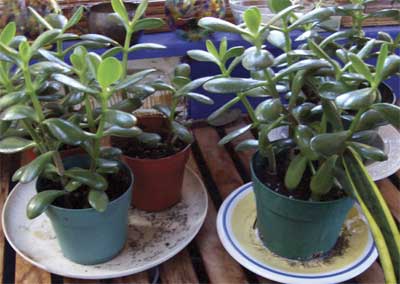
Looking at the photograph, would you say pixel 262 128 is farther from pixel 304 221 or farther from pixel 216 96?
pixel 216 96

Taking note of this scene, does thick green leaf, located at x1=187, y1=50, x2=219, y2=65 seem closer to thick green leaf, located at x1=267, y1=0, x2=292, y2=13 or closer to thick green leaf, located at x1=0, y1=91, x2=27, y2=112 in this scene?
thick green leaf, located at x1=267, y1=0, x2=292, y2=13

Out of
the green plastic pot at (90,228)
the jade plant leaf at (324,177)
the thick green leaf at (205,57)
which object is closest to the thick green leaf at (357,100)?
the jade plant leaf at (324,177)

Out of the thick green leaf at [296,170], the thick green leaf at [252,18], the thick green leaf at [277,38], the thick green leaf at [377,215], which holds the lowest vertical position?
the thick green leaf at [296,170]

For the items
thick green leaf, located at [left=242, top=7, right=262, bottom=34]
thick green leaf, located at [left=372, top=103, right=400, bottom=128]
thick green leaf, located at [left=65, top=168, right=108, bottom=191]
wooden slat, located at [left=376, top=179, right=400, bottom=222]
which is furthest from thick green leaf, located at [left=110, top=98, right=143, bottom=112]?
wooden slat, located at [left=376, top=179, right=400, bottom=222]

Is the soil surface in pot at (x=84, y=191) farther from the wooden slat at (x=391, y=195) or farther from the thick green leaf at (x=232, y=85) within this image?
the wooden slat at (x=391, y=195)

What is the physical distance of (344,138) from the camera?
1.67ft

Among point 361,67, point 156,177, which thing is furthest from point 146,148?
point 361,67

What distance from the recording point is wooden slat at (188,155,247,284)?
0.67 meters

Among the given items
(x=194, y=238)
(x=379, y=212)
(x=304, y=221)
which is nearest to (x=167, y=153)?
(x=194, y=238)

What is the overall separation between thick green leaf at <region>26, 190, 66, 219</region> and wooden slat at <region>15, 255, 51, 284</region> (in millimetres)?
135

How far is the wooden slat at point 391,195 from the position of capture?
0.79 metres

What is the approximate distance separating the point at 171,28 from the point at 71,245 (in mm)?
494

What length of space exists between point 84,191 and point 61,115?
12cm

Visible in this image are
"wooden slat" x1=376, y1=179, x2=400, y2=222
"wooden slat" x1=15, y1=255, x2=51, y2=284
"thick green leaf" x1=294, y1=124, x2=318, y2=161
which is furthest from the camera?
"wooden slat" x1=376, y1=179, x2=400, y2=222
